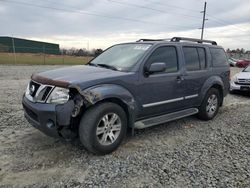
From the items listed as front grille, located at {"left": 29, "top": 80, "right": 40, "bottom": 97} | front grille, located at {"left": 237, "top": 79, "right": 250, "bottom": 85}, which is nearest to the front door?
front grille, located at {"left": 29, "top": 80, "right": 40, "bottom": 97}

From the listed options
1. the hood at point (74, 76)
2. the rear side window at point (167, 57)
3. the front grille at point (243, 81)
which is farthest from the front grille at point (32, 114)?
the front grille at point (243, 81)

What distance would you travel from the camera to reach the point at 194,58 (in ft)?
17.8

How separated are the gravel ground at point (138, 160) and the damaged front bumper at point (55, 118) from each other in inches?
17.2

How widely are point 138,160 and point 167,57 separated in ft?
7.04

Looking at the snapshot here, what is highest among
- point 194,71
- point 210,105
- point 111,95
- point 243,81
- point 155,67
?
point 155,67

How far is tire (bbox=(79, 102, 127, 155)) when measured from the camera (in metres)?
3.56

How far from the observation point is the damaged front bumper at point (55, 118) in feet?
11.2

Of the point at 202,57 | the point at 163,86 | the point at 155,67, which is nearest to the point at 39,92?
the point at 155,67

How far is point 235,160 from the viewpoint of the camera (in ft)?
12.5

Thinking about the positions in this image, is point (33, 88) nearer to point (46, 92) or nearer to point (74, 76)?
point (46, 92)

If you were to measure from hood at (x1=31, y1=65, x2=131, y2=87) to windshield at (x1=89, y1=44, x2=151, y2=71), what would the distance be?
283 millimetres

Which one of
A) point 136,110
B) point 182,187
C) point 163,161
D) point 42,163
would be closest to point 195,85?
point 136,110

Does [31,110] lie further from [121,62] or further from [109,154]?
[121,62]

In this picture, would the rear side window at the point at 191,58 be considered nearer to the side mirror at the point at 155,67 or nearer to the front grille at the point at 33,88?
the side mirror at the point at 155,67
